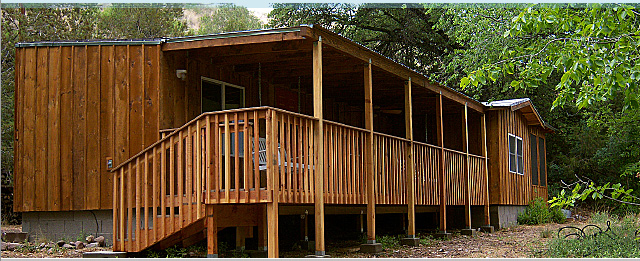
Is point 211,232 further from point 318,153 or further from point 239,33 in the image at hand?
point 239,33

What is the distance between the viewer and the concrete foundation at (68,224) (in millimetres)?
9544

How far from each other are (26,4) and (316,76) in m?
14.6

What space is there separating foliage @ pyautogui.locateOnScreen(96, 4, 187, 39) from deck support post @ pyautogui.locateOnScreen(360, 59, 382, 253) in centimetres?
1610

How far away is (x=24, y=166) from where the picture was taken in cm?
995

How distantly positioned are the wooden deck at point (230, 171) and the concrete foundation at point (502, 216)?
20.7 feet

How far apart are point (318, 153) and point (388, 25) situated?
662 inches

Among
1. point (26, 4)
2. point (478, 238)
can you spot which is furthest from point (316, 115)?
point (26, 4)

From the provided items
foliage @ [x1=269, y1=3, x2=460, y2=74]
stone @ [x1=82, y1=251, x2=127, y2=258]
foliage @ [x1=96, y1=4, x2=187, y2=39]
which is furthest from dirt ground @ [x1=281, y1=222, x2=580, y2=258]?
foliage @ [x1=96, y1=4, x2=187, y2=39]

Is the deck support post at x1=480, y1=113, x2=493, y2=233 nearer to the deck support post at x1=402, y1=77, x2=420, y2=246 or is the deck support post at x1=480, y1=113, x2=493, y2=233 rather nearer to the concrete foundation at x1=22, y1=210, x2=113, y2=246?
the deck support post at x1=402, y1=77, x2=420, y2=246

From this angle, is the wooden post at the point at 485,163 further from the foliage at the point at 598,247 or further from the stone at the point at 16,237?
the stone at the point at 16,237

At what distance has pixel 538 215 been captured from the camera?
1745 centimetres

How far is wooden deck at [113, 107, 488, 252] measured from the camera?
7508mm

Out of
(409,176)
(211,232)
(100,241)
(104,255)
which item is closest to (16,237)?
(100,241)

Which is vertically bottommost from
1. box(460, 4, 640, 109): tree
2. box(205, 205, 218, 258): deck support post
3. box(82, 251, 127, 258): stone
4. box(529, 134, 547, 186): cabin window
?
box(82, 251, 127, 258): stone
